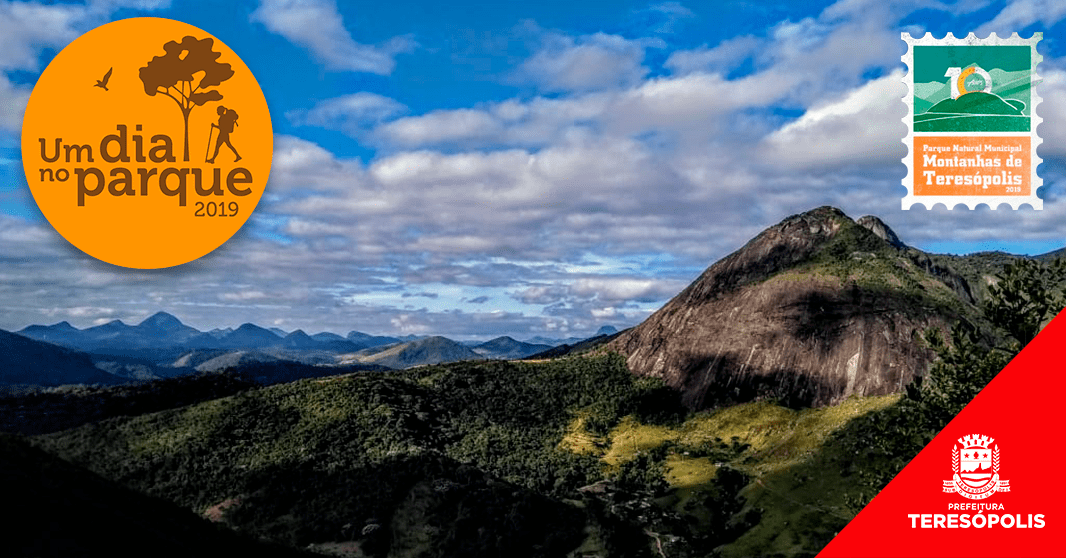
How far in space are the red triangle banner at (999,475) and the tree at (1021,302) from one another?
104 centimetres

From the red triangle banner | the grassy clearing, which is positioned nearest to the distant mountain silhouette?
the red triangle banner

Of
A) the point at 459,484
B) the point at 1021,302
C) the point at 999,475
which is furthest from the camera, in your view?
the point at 459,484

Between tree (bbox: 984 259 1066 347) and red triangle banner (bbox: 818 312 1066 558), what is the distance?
1.04 meters

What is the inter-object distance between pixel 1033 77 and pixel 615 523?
361 feet

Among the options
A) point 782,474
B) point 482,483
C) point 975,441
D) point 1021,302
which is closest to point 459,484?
point 482,483

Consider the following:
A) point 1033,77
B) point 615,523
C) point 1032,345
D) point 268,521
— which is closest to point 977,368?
point 1032,345

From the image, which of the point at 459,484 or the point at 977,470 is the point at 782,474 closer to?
the point at 459,484

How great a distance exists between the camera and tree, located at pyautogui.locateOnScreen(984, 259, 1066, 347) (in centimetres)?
4281

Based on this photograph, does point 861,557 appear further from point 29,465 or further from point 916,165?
point 29,465

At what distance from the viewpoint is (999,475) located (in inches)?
1503

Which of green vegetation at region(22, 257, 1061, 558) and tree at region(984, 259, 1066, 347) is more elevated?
tree at region(984, 259, 1066, 347)

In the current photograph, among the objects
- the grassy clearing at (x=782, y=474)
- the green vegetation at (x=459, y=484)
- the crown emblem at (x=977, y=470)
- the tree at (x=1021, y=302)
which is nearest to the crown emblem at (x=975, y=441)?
the crown emblem at (x=977, y=470)

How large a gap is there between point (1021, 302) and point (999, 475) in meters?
11.8

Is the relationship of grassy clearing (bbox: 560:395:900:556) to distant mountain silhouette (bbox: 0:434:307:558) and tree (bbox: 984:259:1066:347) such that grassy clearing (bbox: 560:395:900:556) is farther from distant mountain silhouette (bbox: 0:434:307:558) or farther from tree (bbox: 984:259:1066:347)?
distant mountain silhouette (bbox: 0:434:307:558)
